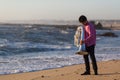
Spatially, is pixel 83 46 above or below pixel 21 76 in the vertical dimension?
above

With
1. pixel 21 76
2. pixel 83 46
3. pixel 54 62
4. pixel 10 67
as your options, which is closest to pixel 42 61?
pixel 54 62

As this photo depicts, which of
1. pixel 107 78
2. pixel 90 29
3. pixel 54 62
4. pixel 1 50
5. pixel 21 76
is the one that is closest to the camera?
pixel 107 78

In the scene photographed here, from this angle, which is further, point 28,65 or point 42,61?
point 42,61

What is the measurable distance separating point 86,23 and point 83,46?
56 centimetres

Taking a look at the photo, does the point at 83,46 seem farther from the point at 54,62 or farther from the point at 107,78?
the point at 54,62

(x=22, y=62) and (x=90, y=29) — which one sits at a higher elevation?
(x=90, y=29)

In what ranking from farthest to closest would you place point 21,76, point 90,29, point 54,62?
point 54,62, point 21,76, point 90,29

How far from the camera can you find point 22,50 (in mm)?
19141

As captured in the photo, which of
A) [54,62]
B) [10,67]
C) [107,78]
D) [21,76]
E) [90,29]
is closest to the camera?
[107,78]

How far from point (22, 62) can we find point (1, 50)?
17.1 ft

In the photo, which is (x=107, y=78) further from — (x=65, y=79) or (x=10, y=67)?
(x=10, y=67)

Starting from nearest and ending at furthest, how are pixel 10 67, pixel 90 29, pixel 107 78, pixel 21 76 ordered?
pixel 107 78 → pixel 90 29 → pixel 21 76 → pixel 10 67

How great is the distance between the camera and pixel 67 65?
1307 centimetres

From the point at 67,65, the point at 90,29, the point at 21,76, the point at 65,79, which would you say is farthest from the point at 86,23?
the point at 67,65
